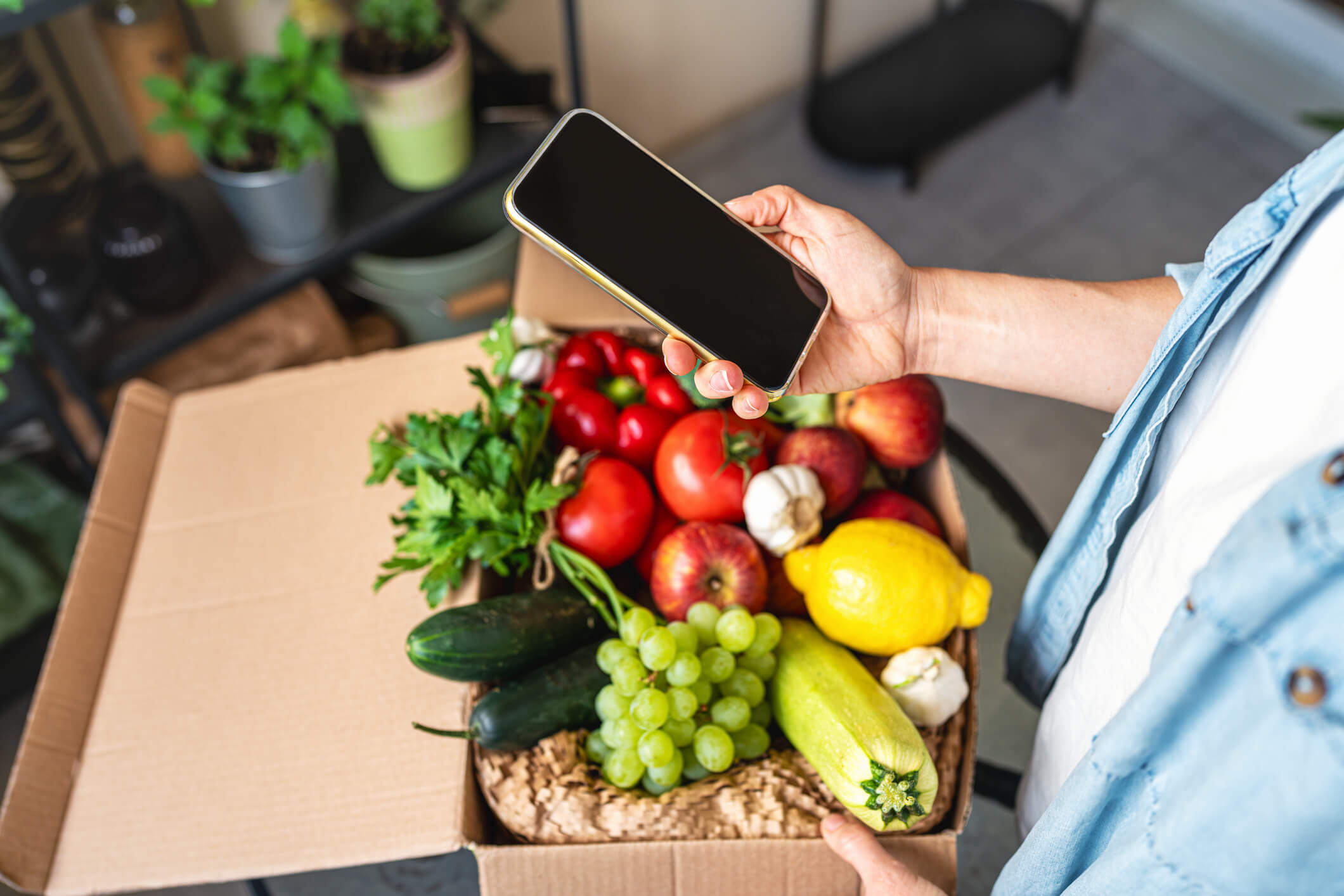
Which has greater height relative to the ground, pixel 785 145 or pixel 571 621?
pixel 571 621

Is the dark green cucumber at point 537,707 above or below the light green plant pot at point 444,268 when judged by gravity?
above

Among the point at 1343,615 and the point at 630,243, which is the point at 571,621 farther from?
the point at 1343,615

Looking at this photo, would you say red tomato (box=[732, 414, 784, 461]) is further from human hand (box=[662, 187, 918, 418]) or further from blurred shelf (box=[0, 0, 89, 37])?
blurred shelf (box=[0, 0, 89, 37])

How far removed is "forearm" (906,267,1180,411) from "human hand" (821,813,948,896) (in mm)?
383

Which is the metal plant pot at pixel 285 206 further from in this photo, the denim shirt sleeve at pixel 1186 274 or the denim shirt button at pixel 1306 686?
the denim shirt button at pixel 1306 686

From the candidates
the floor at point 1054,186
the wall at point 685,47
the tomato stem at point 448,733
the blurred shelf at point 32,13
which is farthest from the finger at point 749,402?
the wall at point 685,47

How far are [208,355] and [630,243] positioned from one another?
1105mm

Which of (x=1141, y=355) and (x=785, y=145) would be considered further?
(x=785, y=145)

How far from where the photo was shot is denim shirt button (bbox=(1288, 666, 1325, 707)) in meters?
0.40

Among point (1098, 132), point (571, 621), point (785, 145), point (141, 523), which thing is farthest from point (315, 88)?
point (1098, 132)

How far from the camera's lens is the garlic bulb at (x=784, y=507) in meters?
0.81

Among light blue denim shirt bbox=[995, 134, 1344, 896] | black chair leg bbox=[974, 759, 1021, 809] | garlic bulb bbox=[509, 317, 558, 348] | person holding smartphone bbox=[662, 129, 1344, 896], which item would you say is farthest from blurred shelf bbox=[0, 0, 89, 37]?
black chair leg bbox=[974, 759, 1021, 809]

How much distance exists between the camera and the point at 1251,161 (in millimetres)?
2102

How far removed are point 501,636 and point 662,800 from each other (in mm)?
186
